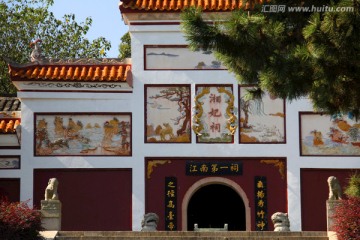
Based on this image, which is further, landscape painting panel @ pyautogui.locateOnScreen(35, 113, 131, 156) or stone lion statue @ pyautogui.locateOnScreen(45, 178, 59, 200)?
landscape painting panel @ pyautogui.locateOnScreen(35, 113, 131, 156)

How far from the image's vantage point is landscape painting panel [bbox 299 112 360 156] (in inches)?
888

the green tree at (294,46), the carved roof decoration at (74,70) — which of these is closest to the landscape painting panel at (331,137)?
the carved roof decoration at (74,70)

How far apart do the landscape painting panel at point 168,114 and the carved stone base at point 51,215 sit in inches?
140

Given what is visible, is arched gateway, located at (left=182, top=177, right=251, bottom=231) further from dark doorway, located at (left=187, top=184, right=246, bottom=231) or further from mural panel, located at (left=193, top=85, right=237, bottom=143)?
mural panel, located at (left=193, top=85, right=237, bottom=143)

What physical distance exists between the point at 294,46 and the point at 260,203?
838 cm

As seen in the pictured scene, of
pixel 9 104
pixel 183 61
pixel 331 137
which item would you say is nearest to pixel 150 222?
pixel 183 61

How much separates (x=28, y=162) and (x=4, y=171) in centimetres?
62

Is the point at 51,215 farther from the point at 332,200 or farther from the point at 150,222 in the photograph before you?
the point at 332,200

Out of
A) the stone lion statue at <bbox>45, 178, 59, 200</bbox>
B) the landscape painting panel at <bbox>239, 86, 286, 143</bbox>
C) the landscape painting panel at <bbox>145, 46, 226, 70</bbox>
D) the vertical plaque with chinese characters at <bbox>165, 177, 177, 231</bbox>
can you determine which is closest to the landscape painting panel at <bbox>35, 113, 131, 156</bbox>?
the vertical plaque with chinese characters at <bbox>165, 177, 177, 231</bbox>

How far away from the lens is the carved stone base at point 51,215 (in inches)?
774

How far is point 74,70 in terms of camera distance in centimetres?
2303

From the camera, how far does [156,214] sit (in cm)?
2202

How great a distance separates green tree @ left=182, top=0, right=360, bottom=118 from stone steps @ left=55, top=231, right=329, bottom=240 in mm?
4024

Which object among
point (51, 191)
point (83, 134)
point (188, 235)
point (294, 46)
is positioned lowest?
point (188, 235)
